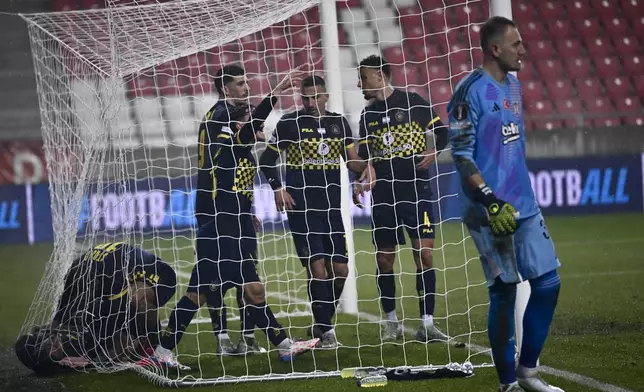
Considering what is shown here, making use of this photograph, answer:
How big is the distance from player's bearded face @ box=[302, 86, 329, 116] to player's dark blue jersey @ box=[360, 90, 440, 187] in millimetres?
329

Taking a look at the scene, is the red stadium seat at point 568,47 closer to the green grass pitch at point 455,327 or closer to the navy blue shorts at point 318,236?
the green grass pitch at point 455,327

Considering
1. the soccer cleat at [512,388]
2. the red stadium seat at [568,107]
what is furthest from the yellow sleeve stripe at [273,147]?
the red stadium seat at [568,107]

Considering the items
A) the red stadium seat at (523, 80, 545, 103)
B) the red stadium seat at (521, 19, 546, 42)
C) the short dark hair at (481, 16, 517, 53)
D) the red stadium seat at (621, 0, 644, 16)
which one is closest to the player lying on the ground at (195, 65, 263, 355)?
the short dark hair at (481, 16, 517, 53)

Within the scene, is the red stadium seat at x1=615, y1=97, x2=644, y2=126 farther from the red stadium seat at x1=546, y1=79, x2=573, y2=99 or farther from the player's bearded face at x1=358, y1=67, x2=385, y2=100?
the player's bearded face at x1=358, y1=67, x2=385, y2=100

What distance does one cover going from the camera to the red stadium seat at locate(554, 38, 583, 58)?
1873 cm

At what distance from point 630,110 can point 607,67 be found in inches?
39.0

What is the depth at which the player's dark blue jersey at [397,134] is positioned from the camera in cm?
683

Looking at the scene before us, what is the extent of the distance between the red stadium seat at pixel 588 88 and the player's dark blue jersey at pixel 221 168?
13351 mm

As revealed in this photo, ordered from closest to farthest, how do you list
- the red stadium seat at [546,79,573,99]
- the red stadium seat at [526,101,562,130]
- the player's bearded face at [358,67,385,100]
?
the player's bearded face at [358,67,385,100] → the red stadium seat at [526,101,562,130] → the red stadium seat at [546,79,573,99]

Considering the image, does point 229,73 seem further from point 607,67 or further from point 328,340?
point 607,67

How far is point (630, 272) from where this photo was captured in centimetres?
991

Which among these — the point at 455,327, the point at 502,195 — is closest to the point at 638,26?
the point at 455,327

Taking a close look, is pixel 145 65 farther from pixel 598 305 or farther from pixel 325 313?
pixel 598 305

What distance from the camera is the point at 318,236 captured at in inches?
269
